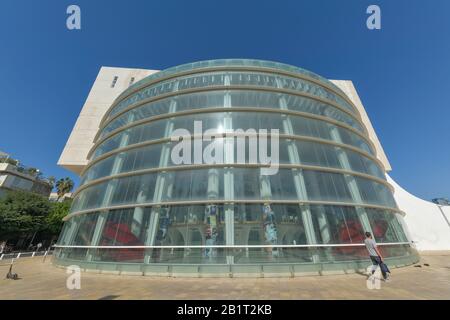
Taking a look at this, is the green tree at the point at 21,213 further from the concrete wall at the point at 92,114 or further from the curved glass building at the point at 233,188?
Answer: the curved glass building at the point at 233,188

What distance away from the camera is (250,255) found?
30.0 feet

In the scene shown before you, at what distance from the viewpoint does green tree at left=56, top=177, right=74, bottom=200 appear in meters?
59.6

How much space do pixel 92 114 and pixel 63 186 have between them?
133ft

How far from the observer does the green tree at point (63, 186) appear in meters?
59.6

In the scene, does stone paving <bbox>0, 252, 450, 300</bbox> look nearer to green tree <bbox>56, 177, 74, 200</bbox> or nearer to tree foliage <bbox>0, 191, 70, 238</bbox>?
tree foliage <bbox>0, 191, 70, 238</bbox>

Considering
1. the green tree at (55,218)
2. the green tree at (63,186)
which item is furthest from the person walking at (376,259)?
the green tree at (63,186)

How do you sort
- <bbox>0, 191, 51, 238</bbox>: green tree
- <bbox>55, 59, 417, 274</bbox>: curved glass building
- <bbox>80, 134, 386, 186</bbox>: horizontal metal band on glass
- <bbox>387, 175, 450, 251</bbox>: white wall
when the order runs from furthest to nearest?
<bbox>0, 191, 51, 238</bbox>: green tree, <bbox>387, 175, 450, 251</bbox>: white wall, <bbox>80, 134, 386, 186</bbox>: horizontal metal band on glass, <bbox>55, 59, 417, 274</bbox>: curved glass building

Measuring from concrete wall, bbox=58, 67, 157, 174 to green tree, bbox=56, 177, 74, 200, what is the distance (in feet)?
124

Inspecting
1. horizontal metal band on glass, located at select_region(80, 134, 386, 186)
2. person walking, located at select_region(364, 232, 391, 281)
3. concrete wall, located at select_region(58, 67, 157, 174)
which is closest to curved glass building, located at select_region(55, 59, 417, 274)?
horizontal metal band on glass, located at select_region(80, 134, 386, 186)

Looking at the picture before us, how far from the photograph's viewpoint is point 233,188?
10.6 metres

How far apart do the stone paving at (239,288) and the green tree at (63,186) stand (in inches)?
2474

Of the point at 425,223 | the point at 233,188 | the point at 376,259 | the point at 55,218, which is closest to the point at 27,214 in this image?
the point at 55,218
